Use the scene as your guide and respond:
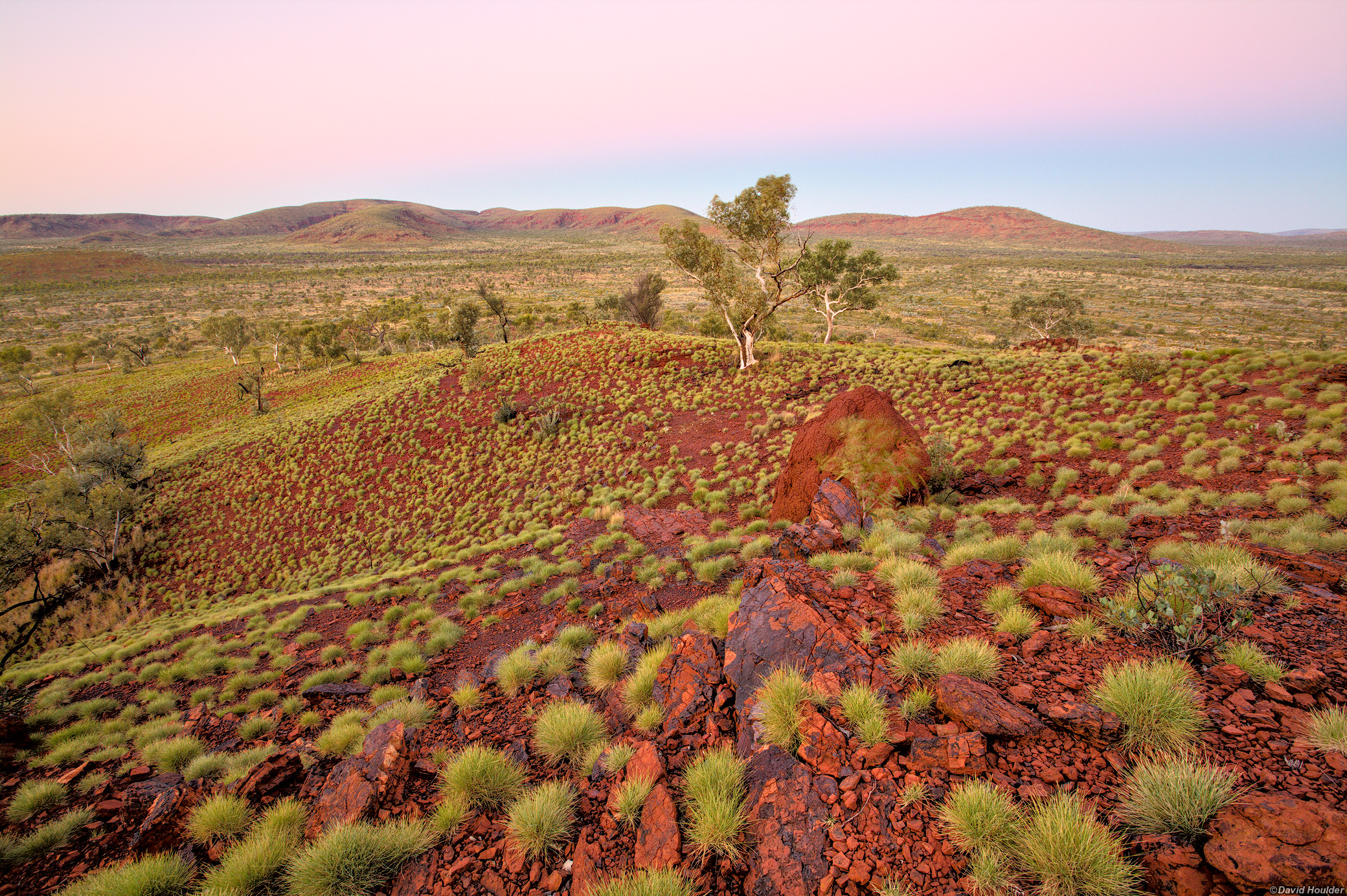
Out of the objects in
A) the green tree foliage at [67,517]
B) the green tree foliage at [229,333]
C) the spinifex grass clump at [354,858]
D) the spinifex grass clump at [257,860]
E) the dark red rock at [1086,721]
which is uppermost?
the green tree foliage at [229,333]

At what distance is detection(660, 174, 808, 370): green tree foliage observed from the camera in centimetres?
2134

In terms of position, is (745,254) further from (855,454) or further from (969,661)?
(969,661)

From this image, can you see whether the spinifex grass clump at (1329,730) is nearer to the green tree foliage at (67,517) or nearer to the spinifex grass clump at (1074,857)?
the spinifex grass clump at (1074,857)

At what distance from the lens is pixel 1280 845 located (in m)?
2.42

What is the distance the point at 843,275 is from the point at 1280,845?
34253 mm

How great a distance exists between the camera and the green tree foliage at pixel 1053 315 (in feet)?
148

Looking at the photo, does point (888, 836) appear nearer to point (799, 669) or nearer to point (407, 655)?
point (799, 669)

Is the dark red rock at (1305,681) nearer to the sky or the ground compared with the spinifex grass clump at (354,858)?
nearer to the sky

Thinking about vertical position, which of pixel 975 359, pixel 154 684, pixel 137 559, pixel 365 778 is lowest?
pixel 137 559

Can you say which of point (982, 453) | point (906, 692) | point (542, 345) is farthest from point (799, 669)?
point (542, 345)

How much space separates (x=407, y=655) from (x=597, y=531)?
6.02m

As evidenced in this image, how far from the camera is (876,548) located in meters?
7.20

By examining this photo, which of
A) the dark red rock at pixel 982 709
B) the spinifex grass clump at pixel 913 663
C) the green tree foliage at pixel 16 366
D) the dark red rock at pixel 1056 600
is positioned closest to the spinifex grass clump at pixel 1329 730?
the dark red rock at pixel 982 709

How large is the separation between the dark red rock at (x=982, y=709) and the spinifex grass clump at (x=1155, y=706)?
508 mm
